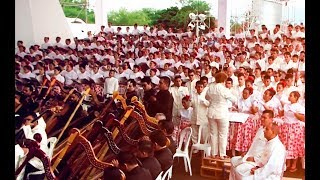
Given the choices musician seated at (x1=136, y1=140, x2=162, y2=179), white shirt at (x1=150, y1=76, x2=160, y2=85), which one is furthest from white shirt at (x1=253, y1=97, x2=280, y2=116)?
musician seated at (x1=136, y1=140, x2=162, y2=179)

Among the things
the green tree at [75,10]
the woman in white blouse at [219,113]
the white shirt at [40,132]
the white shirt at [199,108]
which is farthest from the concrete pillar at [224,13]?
the white shirt at [40,132]

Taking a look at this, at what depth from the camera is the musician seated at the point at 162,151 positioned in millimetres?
3377

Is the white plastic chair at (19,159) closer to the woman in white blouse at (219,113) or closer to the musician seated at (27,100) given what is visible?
the musician seated at (27,100)

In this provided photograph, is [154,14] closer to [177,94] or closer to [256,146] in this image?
[177,94]

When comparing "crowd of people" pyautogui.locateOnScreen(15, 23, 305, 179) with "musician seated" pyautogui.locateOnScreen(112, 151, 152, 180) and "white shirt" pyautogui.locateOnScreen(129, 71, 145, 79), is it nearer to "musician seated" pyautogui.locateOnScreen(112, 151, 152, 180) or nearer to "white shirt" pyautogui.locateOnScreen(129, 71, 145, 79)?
"white shirt" pyautogui.locateOnScreen(129, 71, 145, 79)

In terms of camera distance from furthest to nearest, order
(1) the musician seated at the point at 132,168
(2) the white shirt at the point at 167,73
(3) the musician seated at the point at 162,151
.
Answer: (2) the white shirt at the point at 167,73 → (3) the musician seated at the point at 162,151 → (1) the musician seated at the point at 132,168

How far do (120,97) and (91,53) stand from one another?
1.63 ft

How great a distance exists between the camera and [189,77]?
389cm

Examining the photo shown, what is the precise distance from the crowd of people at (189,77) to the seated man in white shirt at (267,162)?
20mm

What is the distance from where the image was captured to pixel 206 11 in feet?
12.0

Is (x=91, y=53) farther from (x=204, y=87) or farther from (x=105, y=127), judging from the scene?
(x=204, y=87)

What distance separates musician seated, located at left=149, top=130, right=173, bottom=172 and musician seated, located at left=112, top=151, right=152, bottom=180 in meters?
0.22

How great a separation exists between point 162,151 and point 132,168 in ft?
1.35

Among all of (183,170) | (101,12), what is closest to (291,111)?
(183,170)
